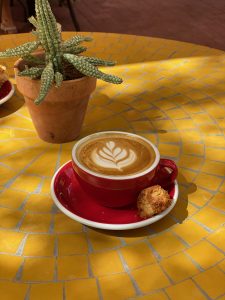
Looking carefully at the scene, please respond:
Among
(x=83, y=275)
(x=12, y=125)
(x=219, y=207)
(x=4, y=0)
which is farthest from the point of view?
(x=4, y=0)

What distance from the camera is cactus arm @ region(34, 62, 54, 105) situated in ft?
2.81

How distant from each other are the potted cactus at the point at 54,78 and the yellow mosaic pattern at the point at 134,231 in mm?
55

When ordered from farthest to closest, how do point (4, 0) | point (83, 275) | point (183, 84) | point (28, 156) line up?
point (4, 0) → point (183, 84) → point (28, 156) → point (83, 275)

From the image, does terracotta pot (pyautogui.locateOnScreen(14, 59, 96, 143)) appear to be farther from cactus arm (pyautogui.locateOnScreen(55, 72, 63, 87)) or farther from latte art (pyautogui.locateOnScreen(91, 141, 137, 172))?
latte art (pyautogui.locateOnScreen(91, 141, 137, 172))

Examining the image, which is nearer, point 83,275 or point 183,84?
point 83,275

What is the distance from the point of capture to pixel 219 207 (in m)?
0.78

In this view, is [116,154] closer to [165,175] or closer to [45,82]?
[165,175]

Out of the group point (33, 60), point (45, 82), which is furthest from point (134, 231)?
point (33, 60)

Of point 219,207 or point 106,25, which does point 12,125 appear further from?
point 106,25

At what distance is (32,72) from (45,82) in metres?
0.06

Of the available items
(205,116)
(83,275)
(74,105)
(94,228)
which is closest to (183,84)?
(205,116)

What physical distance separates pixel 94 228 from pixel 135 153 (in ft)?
0.55

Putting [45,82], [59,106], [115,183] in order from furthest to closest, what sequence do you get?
[59,106] < [45,82] < [115,183]

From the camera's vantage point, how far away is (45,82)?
86cm
